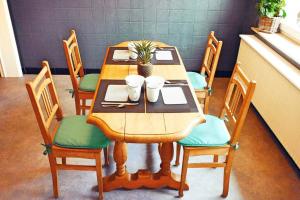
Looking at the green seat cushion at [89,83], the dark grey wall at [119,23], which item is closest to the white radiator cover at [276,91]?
the dark grey wall at [119,23]

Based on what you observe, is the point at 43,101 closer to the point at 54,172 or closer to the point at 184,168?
the point at 54,172

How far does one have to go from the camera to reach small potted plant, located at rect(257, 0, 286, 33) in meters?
2.99

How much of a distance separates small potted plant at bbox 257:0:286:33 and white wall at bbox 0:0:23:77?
2866 millimetres

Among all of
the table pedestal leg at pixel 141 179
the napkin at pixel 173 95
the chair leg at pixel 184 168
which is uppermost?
the napkin at pixel 173 95

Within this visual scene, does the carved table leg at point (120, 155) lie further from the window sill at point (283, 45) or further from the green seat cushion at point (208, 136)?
the window sill at point (283, 45)

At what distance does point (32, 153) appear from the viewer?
245 centimetres

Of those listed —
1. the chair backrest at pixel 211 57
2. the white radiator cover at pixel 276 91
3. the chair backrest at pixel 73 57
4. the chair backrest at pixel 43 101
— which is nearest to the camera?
the chair backrest at pixel 43 101

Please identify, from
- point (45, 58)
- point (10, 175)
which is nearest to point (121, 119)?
point (10, 175)

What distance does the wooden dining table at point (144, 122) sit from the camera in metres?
1.55

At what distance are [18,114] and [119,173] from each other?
1491 millimetres

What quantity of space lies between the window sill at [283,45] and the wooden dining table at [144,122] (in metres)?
1.06

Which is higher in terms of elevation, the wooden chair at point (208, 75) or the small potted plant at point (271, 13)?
the small potted plant at point (271, 13)

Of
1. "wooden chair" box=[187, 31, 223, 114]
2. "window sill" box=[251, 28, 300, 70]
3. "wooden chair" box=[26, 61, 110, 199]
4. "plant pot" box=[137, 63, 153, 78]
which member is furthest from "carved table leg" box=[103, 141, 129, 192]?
"window sill" box=[251, 28, 300, 70]

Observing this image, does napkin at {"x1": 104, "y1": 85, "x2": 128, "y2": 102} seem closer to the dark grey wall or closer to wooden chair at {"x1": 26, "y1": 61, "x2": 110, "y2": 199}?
wooden chair at {"x1": 26, "y1": 61, "x2": 110, "y2": 199}
